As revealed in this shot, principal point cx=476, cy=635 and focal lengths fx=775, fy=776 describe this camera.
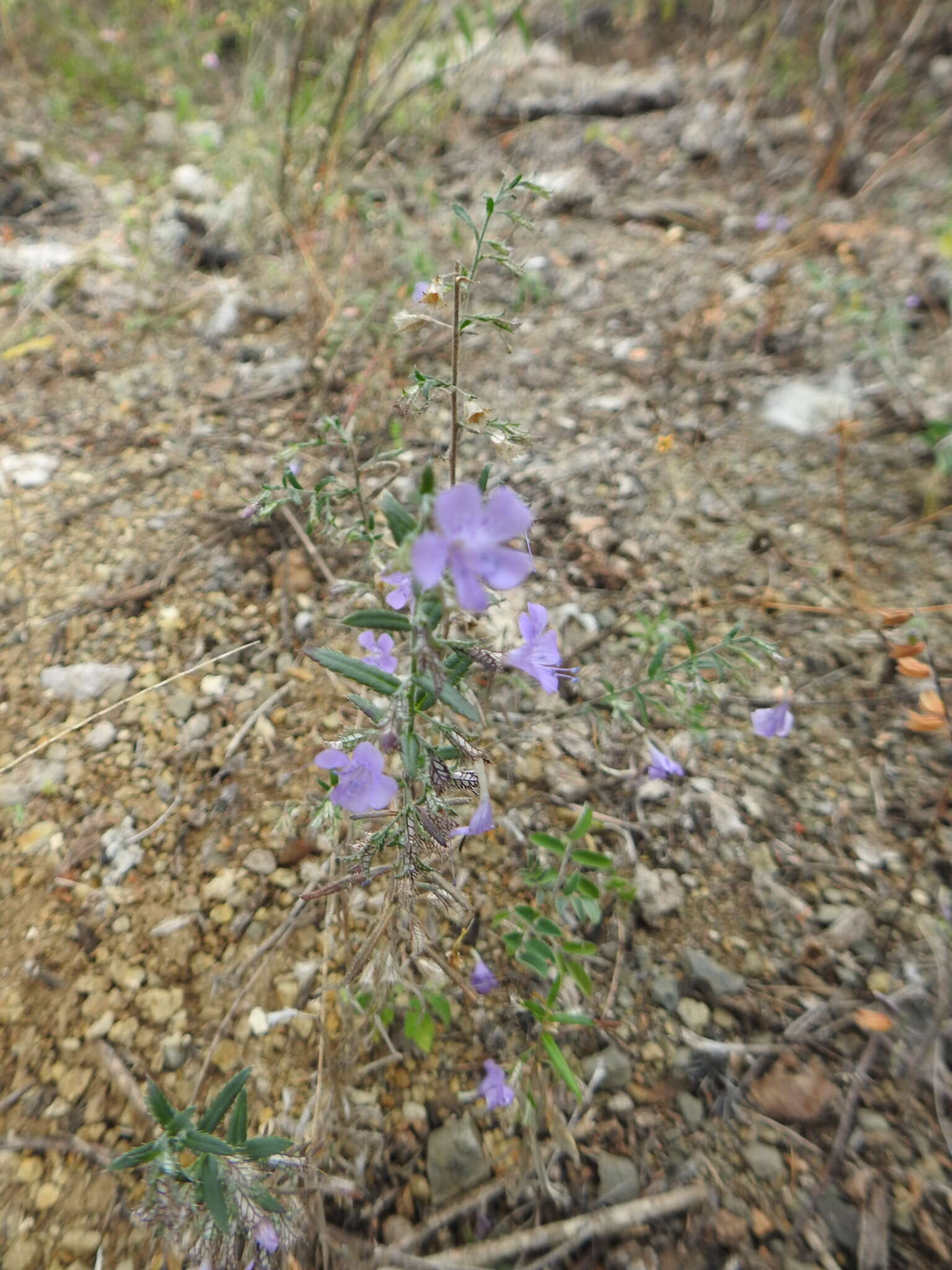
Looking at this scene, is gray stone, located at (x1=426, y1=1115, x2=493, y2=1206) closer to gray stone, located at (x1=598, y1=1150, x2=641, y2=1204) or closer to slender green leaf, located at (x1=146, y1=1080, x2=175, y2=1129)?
gray stone, located at (x1=598, y1=1150, x2=641, y2=1204)

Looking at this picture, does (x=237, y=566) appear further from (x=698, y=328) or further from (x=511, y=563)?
(x=698, y=328)

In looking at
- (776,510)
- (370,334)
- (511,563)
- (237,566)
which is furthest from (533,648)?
(370,334)

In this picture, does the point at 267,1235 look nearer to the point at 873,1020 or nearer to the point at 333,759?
the point at 333,759

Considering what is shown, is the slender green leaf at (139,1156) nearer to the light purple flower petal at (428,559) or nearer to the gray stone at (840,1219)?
the light purple flower petal at (428,559)

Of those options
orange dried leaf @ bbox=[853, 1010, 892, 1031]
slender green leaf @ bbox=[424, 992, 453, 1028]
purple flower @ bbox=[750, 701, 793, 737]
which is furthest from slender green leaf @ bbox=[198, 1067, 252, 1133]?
purple flower @ bbox=[750, 701, 793, 737]

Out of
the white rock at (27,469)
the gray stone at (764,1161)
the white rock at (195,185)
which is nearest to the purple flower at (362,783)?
the gray stone at (764,1161)

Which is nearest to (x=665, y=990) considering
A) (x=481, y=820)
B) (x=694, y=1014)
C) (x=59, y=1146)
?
(x=694, y=1014)

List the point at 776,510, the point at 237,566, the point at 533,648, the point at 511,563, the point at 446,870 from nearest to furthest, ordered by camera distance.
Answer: the point at 511,563
the point at 533,648
the point at 446,870
the point at 237,566
the point at 776,510
